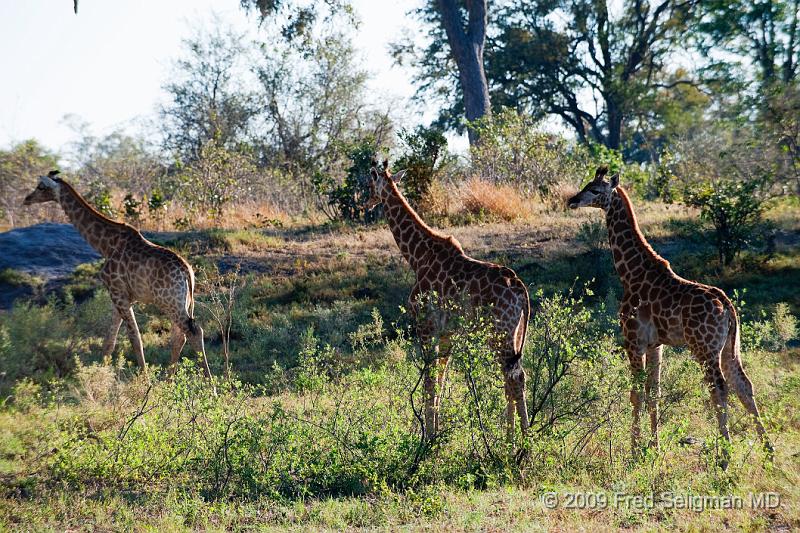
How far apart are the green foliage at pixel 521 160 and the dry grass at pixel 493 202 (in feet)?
4.49

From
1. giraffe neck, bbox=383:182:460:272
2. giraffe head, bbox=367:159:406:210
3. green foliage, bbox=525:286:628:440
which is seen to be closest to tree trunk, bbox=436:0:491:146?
giraffe head, bbox=367:159:406:210

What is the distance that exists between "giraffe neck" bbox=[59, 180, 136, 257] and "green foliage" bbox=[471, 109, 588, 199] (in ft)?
36.0

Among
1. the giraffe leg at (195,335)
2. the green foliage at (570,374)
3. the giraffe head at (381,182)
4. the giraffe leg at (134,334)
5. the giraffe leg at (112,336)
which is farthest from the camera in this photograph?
the giraffe leg at (112,336)

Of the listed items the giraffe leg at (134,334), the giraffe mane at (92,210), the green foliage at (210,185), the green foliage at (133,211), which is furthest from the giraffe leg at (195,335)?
the green foliage at (210,185)

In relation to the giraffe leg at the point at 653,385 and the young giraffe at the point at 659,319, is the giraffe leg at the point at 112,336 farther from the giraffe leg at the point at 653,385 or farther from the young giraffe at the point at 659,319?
the giraffe leg at the point at 653,385

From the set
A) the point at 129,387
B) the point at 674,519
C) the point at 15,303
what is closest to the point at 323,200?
the point at 15,303

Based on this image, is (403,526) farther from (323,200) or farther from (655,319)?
(323,200)

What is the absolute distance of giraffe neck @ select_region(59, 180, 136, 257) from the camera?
36.9 ft

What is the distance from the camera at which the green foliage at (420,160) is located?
1911 cm

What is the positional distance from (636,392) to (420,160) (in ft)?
39.3

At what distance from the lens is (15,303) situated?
504 inches

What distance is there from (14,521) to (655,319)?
219 inches

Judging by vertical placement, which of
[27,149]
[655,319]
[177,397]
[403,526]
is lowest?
[403,526]

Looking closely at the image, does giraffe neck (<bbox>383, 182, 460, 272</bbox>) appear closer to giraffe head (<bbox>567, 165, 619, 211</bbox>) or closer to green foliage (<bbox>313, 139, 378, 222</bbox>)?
giraffe head (<bbox>567, 165, 619, 211</bbox>)
